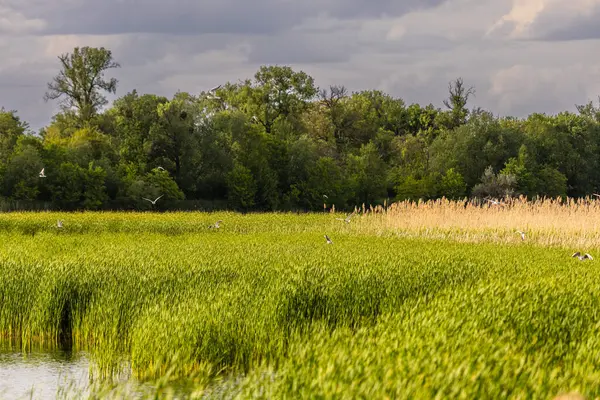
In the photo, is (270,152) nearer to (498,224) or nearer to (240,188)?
(240,188)

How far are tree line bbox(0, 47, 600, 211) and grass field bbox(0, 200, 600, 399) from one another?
32.4 m

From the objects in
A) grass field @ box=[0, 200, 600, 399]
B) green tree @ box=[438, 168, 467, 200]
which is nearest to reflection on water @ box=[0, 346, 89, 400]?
grass field @ box=[0, 200, 600, 399]

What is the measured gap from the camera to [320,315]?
13.9 m

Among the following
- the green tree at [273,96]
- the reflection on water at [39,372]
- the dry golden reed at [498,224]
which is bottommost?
the reflection on water at [39,372]

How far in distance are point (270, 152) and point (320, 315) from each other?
5279cm

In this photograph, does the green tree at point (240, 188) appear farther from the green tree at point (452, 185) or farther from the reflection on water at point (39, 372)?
the reflection on water at point (39, 372)

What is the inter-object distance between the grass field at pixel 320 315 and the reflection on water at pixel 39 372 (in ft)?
1.21

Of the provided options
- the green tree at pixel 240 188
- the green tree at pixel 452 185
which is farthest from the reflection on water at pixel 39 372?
the green tree at pixel 452 185

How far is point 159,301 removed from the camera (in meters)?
14.2

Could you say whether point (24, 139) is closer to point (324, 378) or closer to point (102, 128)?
point (102, 128)

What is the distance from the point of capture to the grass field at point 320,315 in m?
7.88

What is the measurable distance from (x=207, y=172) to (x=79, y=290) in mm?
47754

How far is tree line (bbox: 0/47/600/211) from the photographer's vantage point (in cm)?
5631

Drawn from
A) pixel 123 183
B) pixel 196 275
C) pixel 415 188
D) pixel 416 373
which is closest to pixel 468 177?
pixel 415 188
